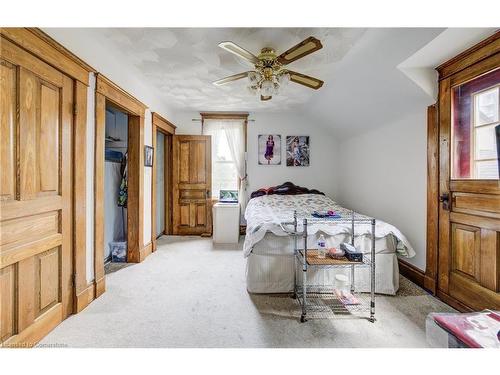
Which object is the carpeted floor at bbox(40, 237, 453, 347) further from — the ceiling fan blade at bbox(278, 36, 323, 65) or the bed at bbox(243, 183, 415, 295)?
the ceiling fan blade at bbox(278, 36, 323, 65)

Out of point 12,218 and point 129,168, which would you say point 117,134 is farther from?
point 12,218

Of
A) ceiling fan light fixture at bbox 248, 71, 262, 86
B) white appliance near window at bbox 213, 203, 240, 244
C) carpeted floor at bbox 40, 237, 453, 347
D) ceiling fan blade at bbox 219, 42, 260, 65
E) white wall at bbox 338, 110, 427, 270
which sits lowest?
carpeted floor at bbox 40, 237, 453, 347

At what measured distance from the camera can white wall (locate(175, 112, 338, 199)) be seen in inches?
194

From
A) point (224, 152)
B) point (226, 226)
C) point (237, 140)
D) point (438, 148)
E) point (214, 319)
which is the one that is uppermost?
point (237, 140)

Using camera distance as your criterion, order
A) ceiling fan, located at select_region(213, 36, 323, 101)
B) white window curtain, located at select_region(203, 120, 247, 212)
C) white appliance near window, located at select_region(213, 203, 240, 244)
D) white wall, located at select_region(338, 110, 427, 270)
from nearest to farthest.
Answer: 1. ceiling fan, located at select_region(213, 36, 323, 101)
2. white wall, located at select_region(338, 110, 427, 270)
3. white appliance near window, located at select_region(213, 203, 240, 244)
4. white window curtain, located at select_region(203, 120, 247, 212)

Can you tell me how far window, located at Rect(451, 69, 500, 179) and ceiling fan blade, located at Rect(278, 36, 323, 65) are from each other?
1407 mm

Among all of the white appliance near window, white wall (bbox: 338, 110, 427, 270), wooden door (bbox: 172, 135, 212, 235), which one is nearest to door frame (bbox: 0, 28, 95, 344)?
the white appliance near window

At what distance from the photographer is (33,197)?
62.5 inches

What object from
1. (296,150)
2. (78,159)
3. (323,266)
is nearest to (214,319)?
(323,266)

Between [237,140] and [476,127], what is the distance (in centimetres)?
365

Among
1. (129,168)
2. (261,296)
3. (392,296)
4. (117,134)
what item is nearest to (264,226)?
(261,296)

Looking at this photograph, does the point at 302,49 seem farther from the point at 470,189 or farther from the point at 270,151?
the point at 270,151

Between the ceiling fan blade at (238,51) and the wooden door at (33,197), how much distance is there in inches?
50.9
